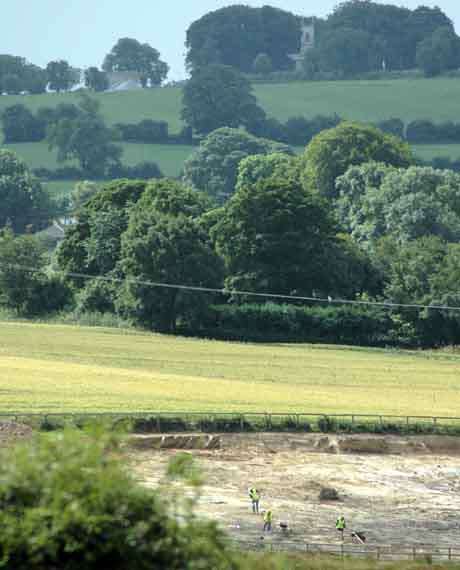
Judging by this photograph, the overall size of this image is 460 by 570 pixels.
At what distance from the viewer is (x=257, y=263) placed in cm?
11181

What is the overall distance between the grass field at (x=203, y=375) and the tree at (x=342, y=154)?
2668 inches

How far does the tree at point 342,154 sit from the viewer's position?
164625mm

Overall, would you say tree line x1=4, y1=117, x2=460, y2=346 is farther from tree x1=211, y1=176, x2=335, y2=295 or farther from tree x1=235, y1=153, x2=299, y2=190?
tree x1=235, y1=153, x2=299, y2=190

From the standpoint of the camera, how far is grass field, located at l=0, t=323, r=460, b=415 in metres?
65.0

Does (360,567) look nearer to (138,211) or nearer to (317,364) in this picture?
(317,364)

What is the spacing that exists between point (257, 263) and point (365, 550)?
70285 mm

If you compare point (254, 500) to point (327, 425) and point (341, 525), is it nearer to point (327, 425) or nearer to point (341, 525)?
point (341, 525)

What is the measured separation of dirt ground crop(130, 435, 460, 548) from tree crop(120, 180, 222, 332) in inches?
1595

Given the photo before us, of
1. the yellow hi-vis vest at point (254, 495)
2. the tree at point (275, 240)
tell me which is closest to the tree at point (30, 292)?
the tree at point (275, 240)

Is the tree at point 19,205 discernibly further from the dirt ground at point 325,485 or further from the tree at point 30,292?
the dirt ground at point 325,485

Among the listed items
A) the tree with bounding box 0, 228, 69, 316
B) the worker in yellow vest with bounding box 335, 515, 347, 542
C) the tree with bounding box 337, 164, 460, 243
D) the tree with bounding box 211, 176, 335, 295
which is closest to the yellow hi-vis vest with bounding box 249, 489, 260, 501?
the worker in yellow vest with bounding box 335, 515, 347, 542

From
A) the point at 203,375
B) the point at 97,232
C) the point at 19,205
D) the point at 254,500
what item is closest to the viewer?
the point at 254,500

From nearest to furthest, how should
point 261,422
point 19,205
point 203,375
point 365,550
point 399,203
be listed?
point 365,550
point 261,422
point 203,375
point 399,203
point 19,205

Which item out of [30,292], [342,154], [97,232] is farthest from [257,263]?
[342,154]
